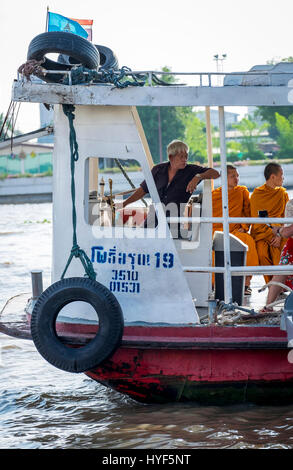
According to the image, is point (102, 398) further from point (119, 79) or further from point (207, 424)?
point (119, 79)

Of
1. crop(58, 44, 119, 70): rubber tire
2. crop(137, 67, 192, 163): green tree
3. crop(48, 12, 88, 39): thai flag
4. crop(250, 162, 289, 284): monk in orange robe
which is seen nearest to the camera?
crop(48, 12, 88, 39): thai flag

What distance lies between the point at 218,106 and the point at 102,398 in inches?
119

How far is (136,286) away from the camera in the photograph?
5344 millimetres

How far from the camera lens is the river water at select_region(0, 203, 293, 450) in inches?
206

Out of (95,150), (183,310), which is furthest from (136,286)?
(95,150)

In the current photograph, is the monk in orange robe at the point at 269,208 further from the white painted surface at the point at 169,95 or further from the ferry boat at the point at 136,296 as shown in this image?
the white painted surface at the point at 169,95

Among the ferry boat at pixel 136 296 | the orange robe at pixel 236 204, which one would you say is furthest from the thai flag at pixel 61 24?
the orange robe at pixel 236 204

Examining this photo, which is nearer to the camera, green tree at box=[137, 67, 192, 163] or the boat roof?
the boat roof

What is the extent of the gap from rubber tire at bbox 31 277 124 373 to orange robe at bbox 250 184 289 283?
232 cm

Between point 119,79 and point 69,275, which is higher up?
point 119,79

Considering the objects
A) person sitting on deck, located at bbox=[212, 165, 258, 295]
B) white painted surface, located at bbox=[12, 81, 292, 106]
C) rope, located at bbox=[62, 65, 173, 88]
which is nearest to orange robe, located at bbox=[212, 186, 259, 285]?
person sitting on deck, located at bbox=[212, 165, 258, 295]

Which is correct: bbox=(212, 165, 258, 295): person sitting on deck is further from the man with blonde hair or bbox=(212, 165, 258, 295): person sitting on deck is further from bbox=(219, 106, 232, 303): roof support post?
bbox=(219, 106, 232, 303): roof support post

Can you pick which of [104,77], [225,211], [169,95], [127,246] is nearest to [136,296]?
[127,246]

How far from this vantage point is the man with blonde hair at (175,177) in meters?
5.73
